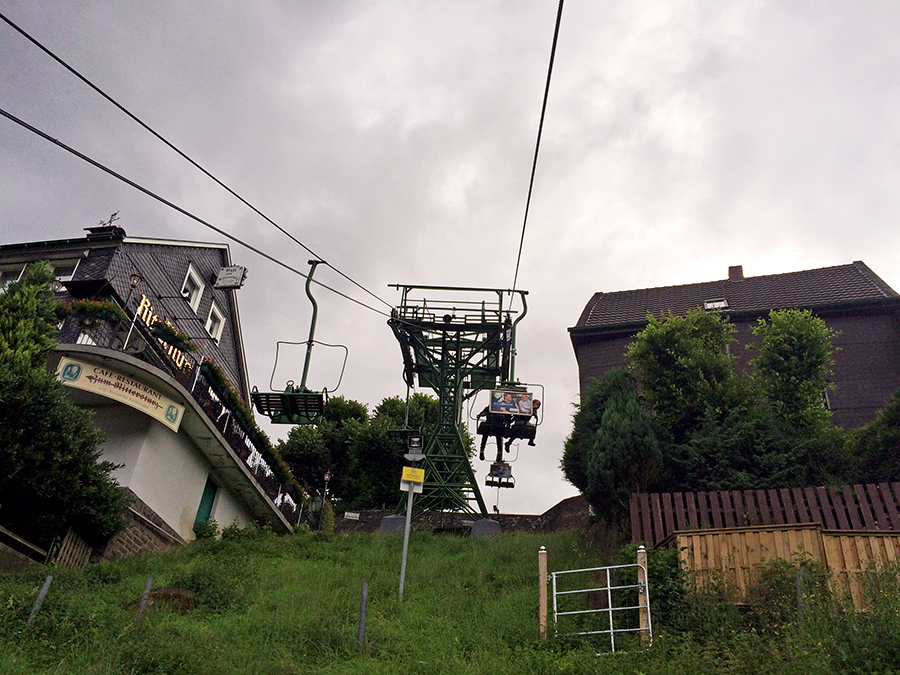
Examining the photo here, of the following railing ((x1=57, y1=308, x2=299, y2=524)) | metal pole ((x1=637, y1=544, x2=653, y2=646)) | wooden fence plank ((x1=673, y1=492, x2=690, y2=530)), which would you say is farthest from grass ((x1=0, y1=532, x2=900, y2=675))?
railing ((x1=57, y1=308, x2=299, y2=524))

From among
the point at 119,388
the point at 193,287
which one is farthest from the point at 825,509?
the point at 193,287

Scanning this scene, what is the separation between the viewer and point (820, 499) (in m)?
13.4

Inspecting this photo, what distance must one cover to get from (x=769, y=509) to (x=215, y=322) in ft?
63.5

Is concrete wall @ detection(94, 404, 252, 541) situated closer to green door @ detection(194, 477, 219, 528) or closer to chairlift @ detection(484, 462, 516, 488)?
green door @ detection(194, 477, 219, 528)

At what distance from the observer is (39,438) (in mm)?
12938

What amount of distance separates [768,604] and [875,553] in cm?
171

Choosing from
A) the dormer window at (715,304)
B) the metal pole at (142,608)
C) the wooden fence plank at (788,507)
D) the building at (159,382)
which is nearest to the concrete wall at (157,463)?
the building at (159,382)

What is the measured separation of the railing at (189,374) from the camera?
52.8ft

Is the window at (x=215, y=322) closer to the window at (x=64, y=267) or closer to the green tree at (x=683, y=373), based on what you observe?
the window at (x=64, y=267)

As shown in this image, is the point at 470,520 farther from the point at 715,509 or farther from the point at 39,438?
the point at 39,438

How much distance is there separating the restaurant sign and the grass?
3.65m

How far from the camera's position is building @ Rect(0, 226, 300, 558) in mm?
16188

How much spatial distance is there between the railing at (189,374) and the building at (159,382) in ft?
0.11

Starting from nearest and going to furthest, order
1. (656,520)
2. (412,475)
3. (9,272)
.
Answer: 1. (656,520)
2. (412,475)
3. (9,272)
